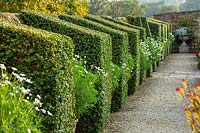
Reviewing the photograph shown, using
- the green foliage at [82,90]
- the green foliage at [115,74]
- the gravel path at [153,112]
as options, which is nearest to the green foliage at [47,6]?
the gravel path at [153,112]

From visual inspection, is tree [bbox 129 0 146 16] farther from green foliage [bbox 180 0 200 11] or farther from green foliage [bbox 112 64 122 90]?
green foliage [bbox 112 64 122 90]

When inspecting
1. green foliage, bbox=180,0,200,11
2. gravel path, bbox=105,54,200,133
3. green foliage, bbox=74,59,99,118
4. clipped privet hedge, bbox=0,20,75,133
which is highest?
clipped privet hedge, bbox=0,20,75,133

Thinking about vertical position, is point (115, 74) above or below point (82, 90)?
below

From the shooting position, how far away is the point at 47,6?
443 inches

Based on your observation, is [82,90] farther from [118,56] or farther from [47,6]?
[47,6]

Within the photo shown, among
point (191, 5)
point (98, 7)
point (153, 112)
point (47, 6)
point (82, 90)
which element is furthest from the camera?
point (191, 5)

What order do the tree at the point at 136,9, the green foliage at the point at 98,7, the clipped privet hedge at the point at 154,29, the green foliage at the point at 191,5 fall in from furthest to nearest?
1. the green foliage at the point at 191,5
2. the green foliage at the point at 98,7
3. the tree at the point at 136,9
4. the clipped privet hedge at the point at 154,29

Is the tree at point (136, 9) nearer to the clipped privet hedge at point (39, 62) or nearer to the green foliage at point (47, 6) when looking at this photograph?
the green foliage at point (47, 6)

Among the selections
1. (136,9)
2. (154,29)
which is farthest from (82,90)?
(136,9)

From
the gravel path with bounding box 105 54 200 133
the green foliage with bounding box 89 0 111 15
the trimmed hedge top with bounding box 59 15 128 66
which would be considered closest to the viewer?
the gravel path with bounding box 105 54 200 133

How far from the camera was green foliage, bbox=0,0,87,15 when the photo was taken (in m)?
10.1

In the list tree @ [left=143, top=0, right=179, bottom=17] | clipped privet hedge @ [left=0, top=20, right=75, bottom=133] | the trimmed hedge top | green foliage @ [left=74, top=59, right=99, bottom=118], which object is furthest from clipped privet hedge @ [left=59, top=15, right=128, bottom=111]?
tree @ [left=143, top=0, right=179, bottom=17]

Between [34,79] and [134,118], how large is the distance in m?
3.60

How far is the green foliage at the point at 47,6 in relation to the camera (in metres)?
10.1
